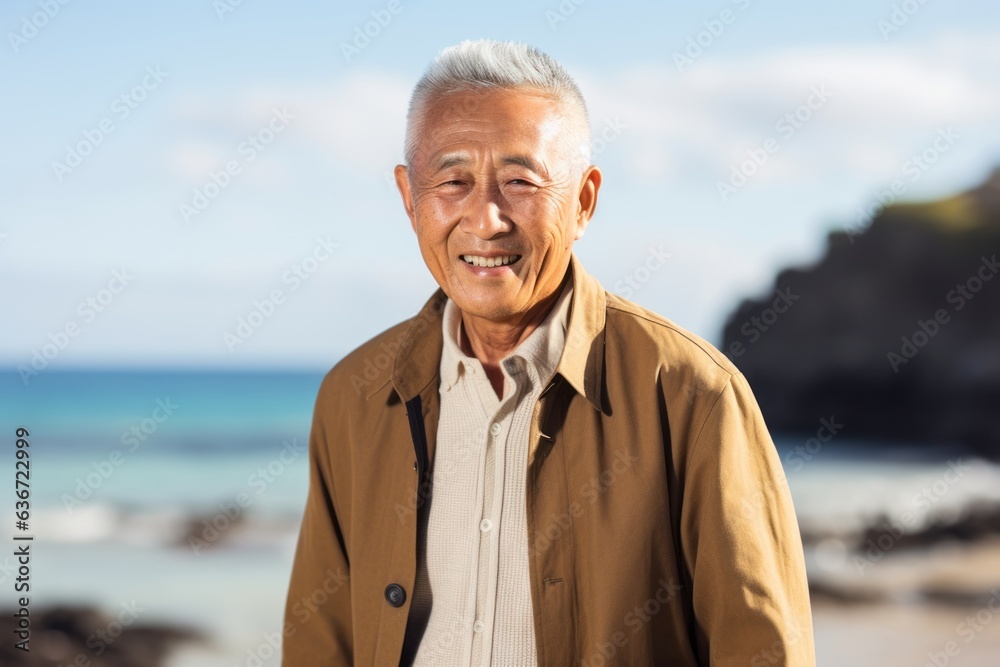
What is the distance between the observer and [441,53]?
1.70 metres

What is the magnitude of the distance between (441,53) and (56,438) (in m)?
18.4

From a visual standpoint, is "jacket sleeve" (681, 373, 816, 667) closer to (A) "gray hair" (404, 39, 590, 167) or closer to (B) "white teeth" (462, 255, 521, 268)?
(B) "white teeth" (462, 255, 521, 268)

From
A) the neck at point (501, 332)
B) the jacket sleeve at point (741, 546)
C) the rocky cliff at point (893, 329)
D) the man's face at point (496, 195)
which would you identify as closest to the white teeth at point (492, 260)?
the man's face at point (496, 195)

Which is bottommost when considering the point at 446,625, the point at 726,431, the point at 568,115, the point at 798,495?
the point at 446,625

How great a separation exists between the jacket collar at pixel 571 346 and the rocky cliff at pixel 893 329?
15156 millimetres

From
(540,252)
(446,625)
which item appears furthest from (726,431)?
(446,625)

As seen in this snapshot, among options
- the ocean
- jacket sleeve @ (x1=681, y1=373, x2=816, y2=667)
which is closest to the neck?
jacket sleeve @ (x1=681, y1=373, x2=816, y2=667)

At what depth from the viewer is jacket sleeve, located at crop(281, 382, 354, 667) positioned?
194cm

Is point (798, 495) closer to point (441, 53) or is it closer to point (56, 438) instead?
point (441, 53)

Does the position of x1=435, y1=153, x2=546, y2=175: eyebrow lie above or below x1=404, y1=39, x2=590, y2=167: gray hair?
below

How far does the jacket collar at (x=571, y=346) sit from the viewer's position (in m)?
1.70

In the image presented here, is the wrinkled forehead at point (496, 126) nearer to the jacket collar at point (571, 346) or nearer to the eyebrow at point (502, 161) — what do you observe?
the eyebrow at point (502, 161)

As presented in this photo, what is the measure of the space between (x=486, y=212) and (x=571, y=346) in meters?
0.28

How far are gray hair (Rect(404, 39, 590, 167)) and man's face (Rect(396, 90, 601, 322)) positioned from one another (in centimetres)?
2
